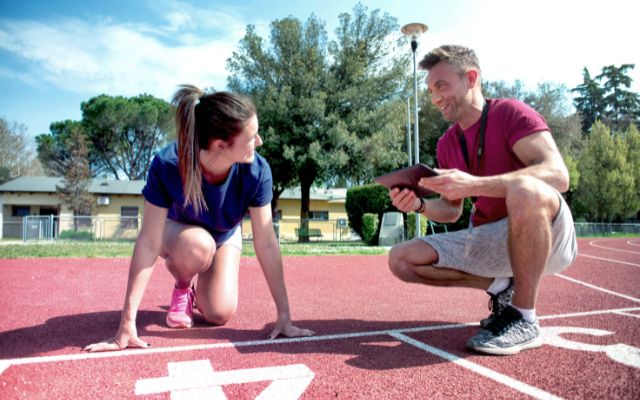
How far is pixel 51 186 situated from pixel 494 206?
1453 inches

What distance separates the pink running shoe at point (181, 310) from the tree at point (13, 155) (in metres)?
41.9

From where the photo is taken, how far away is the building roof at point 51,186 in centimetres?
3180

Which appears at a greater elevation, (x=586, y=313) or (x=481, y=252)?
(x=481, y=252)

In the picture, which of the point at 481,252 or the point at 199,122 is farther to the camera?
the point at 481,252

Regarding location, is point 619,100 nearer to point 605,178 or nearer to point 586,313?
point 605,178

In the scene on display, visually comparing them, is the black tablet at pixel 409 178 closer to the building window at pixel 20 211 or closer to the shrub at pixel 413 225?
the shrub at pixel 413 225

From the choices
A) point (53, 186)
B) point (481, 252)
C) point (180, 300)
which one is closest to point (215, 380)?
point (180, 300)

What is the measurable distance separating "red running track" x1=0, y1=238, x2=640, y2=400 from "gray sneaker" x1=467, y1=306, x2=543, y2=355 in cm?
6

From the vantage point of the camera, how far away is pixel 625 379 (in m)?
2.04

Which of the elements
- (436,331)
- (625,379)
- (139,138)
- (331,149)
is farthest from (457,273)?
(139,138)

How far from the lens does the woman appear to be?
2691mm

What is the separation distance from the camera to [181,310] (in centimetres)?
336

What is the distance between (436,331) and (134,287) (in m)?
2.05

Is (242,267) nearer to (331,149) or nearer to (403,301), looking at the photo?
(403,301)
